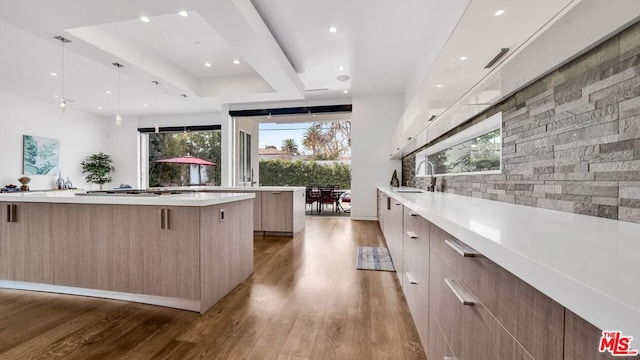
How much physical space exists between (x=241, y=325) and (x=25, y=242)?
83.3 inches

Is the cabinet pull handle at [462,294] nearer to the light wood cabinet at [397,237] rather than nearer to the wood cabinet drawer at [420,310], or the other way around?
the wood cabinet drawer at [420,310]

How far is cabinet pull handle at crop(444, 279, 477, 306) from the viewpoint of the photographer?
830 millimetres

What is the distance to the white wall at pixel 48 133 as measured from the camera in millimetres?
5645

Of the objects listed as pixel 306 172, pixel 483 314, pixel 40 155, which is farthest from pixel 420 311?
pixel 40 155

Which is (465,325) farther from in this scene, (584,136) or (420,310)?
(584,136)

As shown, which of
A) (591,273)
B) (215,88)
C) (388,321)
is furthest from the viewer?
(215,88)

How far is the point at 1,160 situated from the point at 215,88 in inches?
194

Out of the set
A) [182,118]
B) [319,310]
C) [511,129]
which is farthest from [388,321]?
[182,118]

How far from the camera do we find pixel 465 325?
868 mm

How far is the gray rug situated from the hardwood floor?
0.89 feet

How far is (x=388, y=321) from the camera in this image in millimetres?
1771

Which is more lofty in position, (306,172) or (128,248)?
(306,172)

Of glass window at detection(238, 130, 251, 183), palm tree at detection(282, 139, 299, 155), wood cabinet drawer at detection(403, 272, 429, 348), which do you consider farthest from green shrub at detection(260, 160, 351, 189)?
wood cabinet drawer at detection(403, 272, 429, 348)

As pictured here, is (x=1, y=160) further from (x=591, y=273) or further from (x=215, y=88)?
(x=591, y=273)
